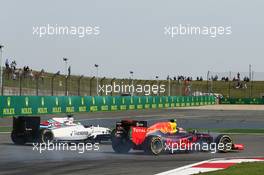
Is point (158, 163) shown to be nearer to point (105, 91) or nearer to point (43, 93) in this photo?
point (43, 93)

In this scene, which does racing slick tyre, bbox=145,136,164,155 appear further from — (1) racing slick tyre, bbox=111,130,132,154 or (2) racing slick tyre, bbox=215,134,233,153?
(2) racing slick tyre, bbox=215,134,233,153

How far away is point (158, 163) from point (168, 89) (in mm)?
53675

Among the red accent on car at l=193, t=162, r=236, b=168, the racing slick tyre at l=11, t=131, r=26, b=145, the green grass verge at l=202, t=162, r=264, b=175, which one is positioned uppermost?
the racing slick tyre at l=11, t=131, r=26, b=145

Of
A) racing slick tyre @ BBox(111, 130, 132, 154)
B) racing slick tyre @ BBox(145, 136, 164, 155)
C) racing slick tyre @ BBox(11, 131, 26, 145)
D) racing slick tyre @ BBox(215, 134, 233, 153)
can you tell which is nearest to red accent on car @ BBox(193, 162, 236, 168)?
racing slick tyre @ BBox(145, 136, 164, 155)

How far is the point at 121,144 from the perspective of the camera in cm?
1599

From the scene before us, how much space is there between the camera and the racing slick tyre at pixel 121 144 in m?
15.8

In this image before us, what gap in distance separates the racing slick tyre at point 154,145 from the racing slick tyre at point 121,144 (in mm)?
495

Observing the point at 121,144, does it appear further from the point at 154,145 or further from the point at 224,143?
the point at 224,143

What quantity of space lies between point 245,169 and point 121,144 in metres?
4.88

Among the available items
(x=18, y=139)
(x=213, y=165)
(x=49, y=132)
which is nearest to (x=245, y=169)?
(x=213, y=165)

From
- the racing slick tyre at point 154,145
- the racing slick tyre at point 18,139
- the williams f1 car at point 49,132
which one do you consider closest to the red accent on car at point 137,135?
the racing slick tyre at point 154,145

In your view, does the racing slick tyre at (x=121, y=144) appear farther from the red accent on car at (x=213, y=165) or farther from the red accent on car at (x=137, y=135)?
the red accent on car at (x=213, y=165)

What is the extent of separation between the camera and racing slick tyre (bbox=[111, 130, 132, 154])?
15.8 meters

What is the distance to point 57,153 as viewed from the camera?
15.7 meters
